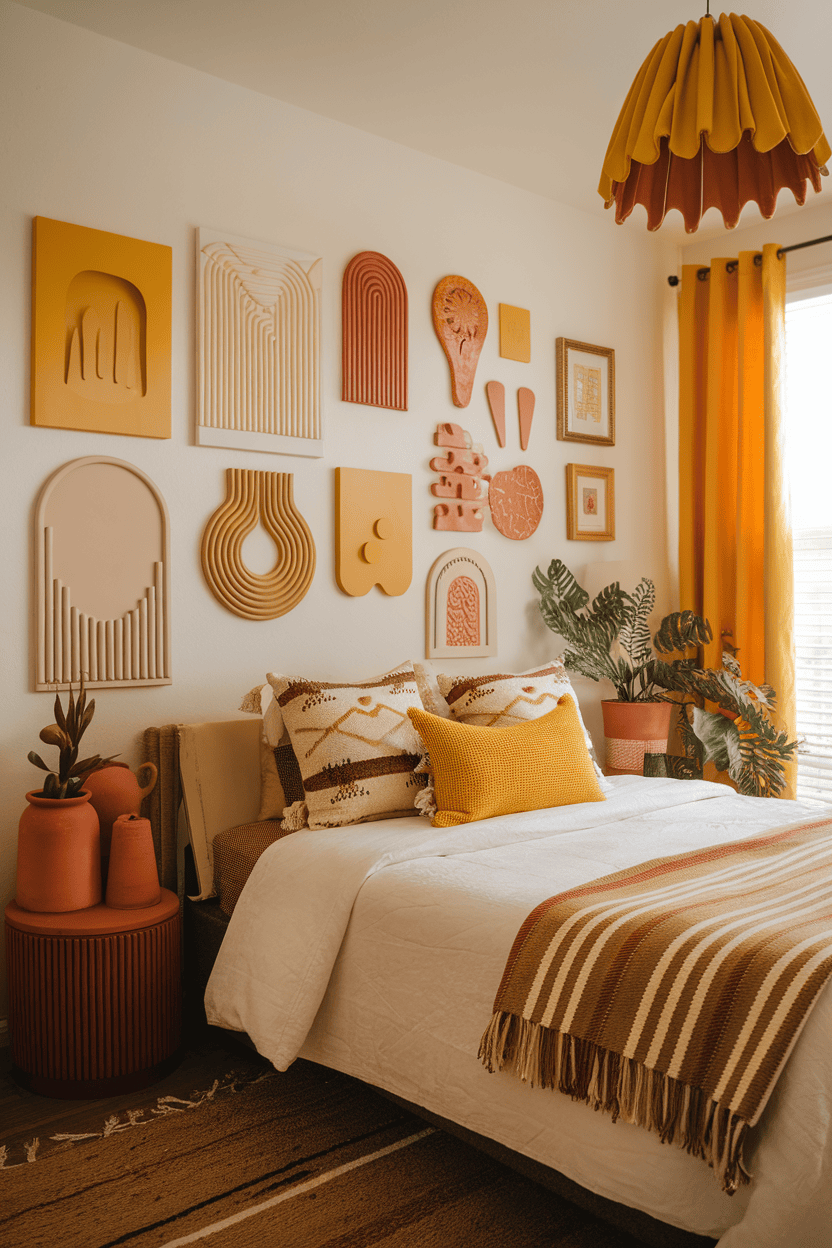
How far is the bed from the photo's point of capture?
136 centimetres

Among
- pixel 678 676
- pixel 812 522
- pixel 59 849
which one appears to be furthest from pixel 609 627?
pixel 59 849

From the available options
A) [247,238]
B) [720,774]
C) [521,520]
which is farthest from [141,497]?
[720,774]

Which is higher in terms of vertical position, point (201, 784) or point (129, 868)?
point (201, 784)

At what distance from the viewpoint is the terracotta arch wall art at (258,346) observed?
2885mm

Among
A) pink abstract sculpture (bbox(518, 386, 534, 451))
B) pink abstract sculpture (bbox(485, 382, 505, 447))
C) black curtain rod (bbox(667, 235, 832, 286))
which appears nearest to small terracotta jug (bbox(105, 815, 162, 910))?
pink abstract sculpture (bbox(485, 382, 505, 447))

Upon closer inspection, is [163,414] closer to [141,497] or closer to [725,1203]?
[141,497]

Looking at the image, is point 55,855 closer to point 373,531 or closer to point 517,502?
point 373,531

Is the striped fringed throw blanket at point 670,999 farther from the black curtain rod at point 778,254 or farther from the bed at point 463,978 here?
the black curtain rod at point 778,254

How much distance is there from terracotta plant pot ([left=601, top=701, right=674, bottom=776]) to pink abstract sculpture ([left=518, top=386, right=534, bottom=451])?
1097mm

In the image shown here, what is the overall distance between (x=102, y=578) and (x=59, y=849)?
0.78 metres

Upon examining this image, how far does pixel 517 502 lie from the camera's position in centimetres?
373

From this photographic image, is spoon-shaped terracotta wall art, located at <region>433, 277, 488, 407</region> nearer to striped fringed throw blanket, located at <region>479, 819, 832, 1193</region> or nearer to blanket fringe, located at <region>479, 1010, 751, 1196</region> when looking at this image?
striped fringed throw blanket, located at <region>479, 819, 832, 1193</region>

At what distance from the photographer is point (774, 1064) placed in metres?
1.35

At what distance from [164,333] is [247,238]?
1.48 ft
